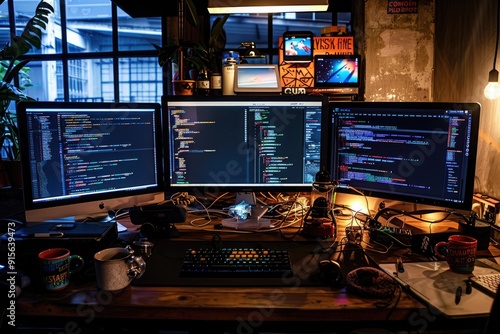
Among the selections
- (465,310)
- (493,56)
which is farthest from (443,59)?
(465,310)

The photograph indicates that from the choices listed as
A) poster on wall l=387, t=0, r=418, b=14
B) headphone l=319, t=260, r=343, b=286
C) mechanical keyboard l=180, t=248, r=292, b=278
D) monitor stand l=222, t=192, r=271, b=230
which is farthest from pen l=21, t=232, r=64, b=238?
poster on wall l=387, t=0, r=418, b=14

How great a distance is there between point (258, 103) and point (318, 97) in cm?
24

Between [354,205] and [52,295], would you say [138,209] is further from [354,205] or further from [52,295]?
[354,205]

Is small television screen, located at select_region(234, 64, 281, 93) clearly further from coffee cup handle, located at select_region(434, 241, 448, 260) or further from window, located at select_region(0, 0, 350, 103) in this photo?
window, located at select_region(0, 0, 350, 103)

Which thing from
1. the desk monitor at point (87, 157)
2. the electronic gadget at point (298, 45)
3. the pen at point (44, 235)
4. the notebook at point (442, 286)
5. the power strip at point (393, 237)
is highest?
the electronic gadget at point (298, 45)

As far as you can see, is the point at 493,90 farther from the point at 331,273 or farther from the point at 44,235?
the point at 44,235

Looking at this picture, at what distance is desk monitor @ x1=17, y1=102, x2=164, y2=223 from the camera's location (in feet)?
4.25

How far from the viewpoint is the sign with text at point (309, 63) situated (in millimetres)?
2582

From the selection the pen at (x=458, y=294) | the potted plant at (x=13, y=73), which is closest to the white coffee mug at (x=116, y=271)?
the pen at (x=458, y=294)

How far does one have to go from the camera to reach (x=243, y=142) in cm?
155

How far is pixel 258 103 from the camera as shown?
1.53 meters

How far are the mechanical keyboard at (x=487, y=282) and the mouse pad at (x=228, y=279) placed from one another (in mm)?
411

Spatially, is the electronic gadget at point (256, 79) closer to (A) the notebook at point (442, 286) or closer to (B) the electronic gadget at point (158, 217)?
(B) the electronic gadget at point (158, 217)

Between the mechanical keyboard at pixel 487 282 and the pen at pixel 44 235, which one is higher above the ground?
the pen at pixel 44 235
